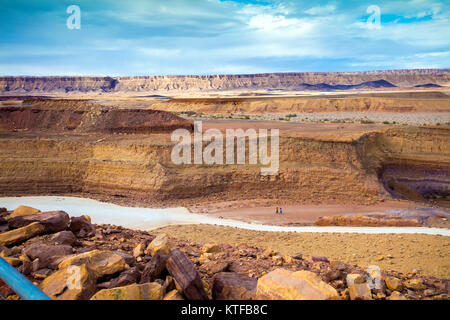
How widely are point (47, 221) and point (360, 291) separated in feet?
17.3

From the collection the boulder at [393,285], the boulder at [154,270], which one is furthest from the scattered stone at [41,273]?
the boulder at [393,285]

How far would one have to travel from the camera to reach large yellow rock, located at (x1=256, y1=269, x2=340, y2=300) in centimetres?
358

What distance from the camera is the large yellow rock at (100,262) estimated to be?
14.2ft

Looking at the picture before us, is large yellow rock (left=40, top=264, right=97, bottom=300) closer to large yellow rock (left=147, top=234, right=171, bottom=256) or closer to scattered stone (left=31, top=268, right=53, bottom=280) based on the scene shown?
scattered stone (left=31, top=268, right=53, bottom=280)

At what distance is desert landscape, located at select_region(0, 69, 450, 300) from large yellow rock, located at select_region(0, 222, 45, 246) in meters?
0.02

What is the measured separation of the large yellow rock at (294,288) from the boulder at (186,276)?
2.21ft

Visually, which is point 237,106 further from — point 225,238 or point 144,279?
point 144,279

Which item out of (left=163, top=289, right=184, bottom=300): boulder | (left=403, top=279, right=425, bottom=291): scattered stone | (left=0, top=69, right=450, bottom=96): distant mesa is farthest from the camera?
(left=0, top=69, right=450, bottom=96): distant mesa

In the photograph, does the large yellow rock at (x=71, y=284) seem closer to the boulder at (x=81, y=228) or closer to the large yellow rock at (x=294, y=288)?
the large yellow rock at (x=294, y=288)

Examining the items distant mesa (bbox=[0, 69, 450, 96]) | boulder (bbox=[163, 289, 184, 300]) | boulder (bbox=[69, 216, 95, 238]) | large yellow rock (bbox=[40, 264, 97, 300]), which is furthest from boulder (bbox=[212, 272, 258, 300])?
distant mesa (bbox=[0, 69, 450, 96])
